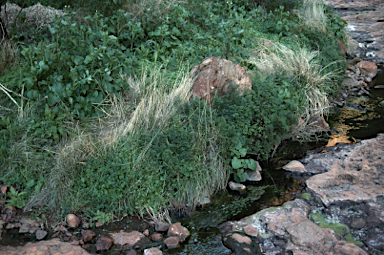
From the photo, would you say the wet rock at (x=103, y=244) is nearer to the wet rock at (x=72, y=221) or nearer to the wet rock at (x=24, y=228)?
the wet rock at (x=72, y=221)

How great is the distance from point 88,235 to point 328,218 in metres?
2.56

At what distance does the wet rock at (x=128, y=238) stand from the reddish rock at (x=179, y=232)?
30cm

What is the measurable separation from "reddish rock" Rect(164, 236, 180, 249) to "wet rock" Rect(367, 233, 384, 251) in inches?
73.8

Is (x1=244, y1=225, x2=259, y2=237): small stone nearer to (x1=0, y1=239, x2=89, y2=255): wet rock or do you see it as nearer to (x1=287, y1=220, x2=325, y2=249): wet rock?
(x1=287, y1=220, x2=325, y2=249): wet rock

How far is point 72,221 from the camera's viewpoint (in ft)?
12.1

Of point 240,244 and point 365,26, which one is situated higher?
point 365,26

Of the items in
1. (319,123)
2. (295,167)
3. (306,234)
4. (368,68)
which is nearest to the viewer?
(306,234)

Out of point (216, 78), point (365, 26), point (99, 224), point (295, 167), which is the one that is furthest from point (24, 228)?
point (365, 26)

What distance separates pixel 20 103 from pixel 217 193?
2904 millimetres

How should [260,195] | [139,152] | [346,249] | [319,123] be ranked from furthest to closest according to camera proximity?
[319,123] < [260,195] < [139,152] < [346,249]

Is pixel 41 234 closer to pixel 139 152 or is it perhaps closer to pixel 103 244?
pixel 103 244

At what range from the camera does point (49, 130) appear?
4.22 m

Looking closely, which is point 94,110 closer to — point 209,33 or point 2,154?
point 2,154

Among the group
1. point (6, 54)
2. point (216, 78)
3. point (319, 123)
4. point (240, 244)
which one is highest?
point (6, 54)
